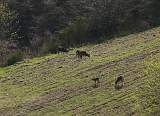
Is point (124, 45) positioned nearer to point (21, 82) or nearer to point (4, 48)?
point (21, 82)

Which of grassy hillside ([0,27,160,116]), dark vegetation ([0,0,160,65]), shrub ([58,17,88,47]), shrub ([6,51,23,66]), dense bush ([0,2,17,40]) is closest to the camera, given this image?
grassy hillside ([0,27,160,116])

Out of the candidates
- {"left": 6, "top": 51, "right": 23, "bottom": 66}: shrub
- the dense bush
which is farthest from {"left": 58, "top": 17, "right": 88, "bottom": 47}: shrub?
{"left": 6, "top": 51, "right": 23, "bottom": 66}: shrub

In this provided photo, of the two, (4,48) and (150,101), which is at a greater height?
(150,101)

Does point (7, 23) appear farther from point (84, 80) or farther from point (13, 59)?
point (84, 80)

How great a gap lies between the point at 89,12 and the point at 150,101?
33100 millimetres

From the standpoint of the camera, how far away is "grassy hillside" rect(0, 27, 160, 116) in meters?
26.7

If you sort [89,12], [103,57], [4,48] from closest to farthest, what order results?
[103,57] < [4,48] < [89,12]

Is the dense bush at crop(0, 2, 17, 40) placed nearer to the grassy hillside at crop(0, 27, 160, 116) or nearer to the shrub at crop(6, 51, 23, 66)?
the shrub at crop(6, 51, 23, 66)

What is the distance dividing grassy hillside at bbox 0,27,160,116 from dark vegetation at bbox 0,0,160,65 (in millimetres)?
6197

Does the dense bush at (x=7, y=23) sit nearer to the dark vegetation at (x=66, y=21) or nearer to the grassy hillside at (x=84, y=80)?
the dark vegetation at (x=66, y=21)

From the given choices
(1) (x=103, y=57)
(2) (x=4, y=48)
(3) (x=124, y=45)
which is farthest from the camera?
(2) (x=4, y=48)

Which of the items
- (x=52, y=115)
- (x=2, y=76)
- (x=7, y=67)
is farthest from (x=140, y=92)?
(x=7, y=67)

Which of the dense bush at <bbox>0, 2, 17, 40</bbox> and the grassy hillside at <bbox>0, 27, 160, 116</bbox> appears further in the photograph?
the dense bush at <bbox>0, 2, 17, 40</bbox>

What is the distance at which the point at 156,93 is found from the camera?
2533 centimetres
